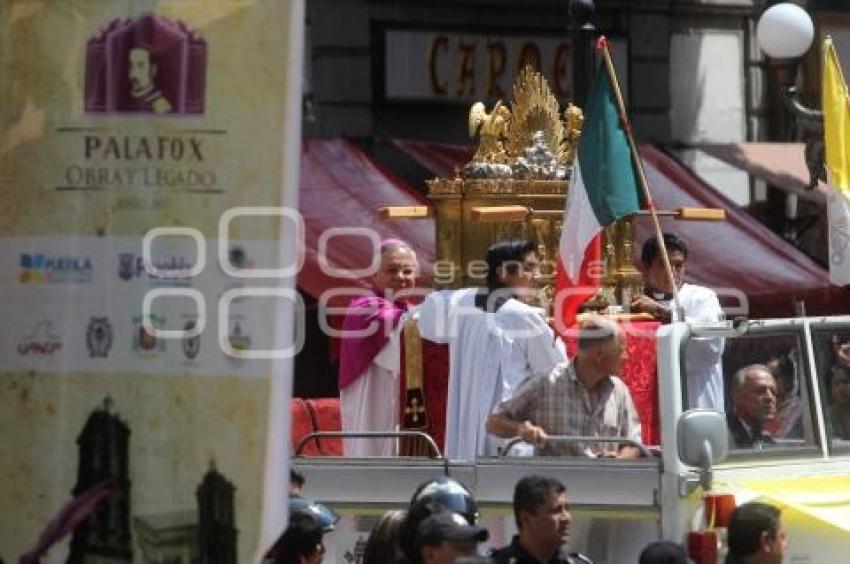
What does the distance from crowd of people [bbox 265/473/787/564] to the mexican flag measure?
2909 mm

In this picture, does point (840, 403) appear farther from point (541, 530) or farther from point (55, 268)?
point (55, 268)

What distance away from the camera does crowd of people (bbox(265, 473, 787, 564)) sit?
6551 mm

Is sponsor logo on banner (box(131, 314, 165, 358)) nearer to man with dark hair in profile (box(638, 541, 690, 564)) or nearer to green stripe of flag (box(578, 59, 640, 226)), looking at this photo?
man with dark hair in profile (box(638, 541, 690, 564))

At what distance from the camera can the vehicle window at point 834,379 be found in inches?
331

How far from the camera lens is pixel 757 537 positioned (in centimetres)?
705

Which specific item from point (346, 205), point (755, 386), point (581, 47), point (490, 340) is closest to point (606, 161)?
point (490, 340)

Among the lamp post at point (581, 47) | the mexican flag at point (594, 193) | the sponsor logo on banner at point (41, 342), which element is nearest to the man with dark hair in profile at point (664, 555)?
the sponsor logo on banner at point (41, 342)

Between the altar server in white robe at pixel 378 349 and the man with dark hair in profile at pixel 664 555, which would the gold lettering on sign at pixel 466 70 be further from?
the man with dark hair in profile at pixel 664 555

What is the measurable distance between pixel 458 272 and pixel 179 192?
22.7ft

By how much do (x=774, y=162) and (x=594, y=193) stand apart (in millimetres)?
11099

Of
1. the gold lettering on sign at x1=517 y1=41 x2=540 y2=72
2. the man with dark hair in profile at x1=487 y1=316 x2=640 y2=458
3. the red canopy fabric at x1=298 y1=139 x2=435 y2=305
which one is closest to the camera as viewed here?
the man with dark hair in profile at x1=487 y1=316 x2=640 y2=458

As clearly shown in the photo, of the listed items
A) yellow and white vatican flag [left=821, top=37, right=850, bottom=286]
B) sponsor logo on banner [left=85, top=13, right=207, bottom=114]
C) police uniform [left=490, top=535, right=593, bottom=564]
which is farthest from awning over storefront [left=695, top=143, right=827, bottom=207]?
sponsor logo on banner [left=85, top=13, right=207, bottom=114]

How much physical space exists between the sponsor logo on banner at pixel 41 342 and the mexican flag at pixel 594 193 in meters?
4.92

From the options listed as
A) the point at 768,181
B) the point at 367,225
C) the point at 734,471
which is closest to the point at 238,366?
the point at 734,471
